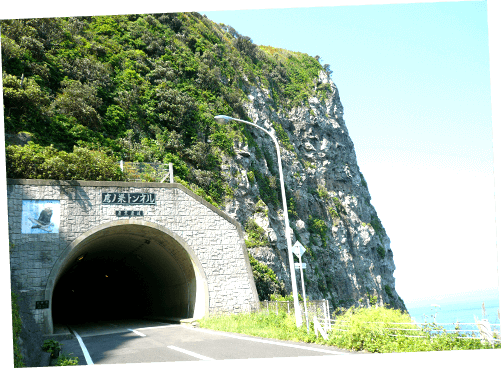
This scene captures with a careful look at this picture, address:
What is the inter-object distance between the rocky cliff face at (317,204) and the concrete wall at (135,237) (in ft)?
38.8

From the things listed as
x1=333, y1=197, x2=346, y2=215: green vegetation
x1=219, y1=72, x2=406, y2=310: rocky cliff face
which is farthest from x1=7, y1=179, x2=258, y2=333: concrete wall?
x1=333, y1=197, x2=346, y2=215: green vegetation

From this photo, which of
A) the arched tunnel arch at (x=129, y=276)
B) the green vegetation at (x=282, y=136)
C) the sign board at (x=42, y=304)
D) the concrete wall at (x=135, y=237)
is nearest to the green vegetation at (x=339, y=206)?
the green vegetation at (x=282, y=136)

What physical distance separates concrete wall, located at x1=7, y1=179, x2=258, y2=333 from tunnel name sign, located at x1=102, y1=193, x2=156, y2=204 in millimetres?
149

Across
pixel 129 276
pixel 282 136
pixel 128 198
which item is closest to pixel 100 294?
pixel 129 276

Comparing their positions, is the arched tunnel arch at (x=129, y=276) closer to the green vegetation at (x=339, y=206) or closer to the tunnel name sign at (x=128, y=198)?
the tunnel name sign at (x=128, y=198)

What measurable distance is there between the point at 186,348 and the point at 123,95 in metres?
24.6

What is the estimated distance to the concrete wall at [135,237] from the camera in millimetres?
15875

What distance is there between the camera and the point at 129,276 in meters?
30.1

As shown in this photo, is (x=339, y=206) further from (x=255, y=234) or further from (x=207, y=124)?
(x=207, y=124)

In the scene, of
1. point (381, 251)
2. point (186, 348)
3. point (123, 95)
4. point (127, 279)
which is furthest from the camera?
point (381, 251)

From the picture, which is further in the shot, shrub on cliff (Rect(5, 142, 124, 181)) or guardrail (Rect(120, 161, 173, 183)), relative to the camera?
guardrail (Rect(120, 161, 173, 183))

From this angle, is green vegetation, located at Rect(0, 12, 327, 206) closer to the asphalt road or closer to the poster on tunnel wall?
the poster on tunnel wall

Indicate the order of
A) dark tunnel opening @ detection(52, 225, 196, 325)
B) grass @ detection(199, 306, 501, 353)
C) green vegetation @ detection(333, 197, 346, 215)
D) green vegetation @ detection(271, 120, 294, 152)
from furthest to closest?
green vegetation @ detection(333, 197, 346, 215), green vegetation @ detection(271, 120, 294, 152), dark tunnel opening @ detection(52, 225, 196, 325), grass @ detection(199, 306, 501, 353)

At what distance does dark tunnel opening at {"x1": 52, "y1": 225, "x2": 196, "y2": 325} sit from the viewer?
19.6 meters
